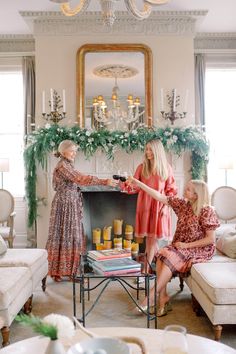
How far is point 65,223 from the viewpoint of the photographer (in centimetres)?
447

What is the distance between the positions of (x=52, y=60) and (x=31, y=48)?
79 centimetres

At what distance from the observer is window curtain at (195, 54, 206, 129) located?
616cm

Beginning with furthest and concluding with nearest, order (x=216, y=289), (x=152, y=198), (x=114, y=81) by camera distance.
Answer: (x=114, y=81) < (x=152, y=198) < (x=216, y=289)

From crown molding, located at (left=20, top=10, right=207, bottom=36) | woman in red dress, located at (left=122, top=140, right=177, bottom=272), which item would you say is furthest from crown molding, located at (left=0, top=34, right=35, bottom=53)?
woman in red dress, located at (left=122, top=140, right=177, bottom=272)

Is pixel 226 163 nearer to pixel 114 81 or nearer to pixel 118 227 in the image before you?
pixel 118 227

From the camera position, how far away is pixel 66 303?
12.3 feet

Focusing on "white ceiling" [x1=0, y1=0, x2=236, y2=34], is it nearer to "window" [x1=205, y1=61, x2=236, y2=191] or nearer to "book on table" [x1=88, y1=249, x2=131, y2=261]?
"window" [x1=205, y1=61, x2=236, y2=191]

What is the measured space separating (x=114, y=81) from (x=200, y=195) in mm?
2598

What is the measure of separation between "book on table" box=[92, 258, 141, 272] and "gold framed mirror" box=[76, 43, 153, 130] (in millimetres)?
2775

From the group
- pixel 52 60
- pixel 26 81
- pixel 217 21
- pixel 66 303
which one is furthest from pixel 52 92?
pixel 66 303

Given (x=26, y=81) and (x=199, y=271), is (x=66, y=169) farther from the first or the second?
(x=26, y=81)

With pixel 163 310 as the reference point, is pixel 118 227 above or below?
above

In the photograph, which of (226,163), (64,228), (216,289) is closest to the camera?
(216,289)

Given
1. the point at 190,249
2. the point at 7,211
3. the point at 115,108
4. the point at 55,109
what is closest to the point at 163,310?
the point at 190,249
